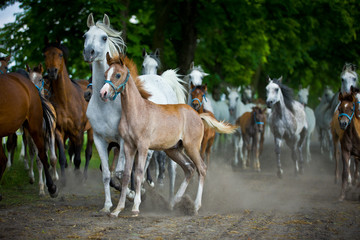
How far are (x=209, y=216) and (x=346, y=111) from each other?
366 centimetres

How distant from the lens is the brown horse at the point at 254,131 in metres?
15.3

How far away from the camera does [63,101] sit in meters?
9.23

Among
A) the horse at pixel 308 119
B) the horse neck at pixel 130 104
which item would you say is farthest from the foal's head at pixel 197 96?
the horse at pixel 308 119

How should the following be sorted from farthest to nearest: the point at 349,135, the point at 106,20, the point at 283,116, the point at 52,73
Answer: the point at 283,116, the point at 349,135, the point at 52,73, the point at 106,20

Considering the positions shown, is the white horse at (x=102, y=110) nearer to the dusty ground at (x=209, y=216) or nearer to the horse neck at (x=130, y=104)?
the horse neck at (x=130, y=104)

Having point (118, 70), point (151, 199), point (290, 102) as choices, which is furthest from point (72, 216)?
point (290, 102)

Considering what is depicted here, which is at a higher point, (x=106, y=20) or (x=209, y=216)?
(x=106, y=20)

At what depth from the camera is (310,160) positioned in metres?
17.7

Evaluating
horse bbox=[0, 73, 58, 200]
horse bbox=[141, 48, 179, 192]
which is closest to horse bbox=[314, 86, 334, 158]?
horse bbox=[141, 48, 179, 192]

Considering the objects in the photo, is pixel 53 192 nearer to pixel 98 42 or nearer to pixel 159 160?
pixel 159 160

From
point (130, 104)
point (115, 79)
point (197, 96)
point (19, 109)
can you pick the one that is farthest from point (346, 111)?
point (19, 109)

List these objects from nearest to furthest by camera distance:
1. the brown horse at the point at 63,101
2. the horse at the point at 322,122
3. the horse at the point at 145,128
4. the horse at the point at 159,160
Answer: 1. the horse at the point at 145,128
2. the horse at the point at 159,160
3. the brown horse at the point at 63,101
4. the horse at the point at 322,122

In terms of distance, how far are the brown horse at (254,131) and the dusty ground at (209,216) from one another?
14.3 feet

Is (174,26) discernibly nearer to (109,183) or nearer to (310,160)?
(310,160)
